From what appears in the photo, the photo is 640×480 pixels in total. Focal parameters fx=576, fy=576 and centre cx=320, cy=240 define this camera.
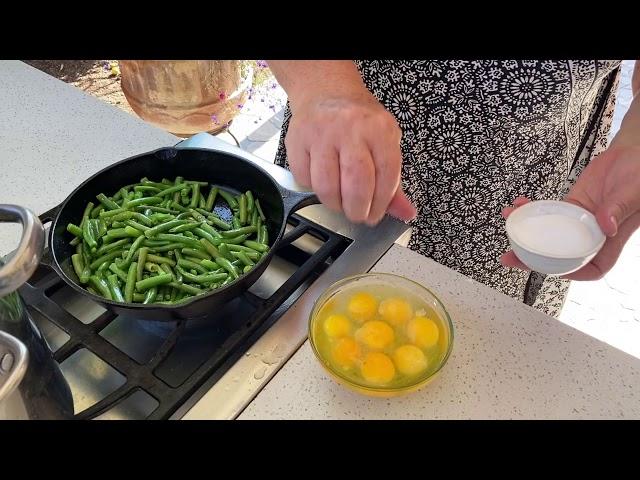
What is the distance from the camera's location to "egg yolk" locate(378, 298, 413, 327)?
0.70 metres

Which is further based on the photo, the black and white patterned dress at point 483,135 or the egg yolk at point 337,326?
the black and white patterned dress at point 483,135

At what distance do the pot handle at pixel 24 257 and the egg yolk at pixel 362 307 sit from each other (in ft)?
1.19

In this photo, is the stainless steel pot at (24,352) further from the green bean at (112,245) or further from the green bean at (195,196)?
the green bean at (195,196)

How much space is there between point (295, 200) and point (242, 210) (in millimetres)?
99

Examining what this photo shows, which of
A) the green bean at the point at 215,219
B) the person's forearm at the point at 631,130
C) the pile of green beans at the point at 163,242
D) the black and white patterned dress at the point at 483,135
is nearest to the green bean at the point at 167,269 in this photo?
the pile of green beans at the point at 163,242

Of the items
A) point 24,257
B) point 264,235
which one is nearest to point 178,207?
point 264,235

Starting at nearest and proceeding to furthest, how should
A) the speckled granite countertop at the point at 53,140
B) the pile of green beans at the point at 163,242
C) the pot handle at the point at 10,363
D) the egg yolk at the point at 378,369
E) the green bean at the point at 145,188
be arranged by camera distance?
1. the pot handle at the point at 10,363
2. the egg yolk at the point at 378,369
3. the pile of green beans at the point at 163,242
4. the green bean at the point at 145,188
5. the speckled granite countertop at the point at 53,140

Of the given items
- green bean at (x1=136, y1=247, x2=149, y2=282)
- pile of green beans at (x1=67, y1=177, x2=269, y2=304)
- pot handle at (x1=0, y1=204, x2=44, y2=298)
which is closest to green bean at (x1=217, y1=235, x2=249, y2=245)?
pile of green beans at (x1=67, y1=177, x2=269, y2=304)

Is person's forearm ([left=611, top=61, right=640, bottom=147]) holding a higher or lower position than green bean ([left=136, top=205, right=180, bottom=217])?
higher

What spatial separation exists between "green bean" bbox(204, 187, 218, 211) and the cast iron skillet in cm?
2

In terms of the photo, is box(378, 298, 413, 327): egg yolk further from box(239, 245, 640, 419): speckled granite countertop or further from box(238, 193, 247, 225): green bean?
box(238, 193, 247, 225): green bean

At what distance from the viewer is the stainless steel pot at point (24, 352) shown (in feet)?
1.48

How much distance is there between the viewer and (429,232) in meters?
1.13

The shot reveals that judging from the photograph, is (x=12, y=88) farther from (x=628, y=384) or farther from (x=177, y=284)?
(x=628, y=384)
